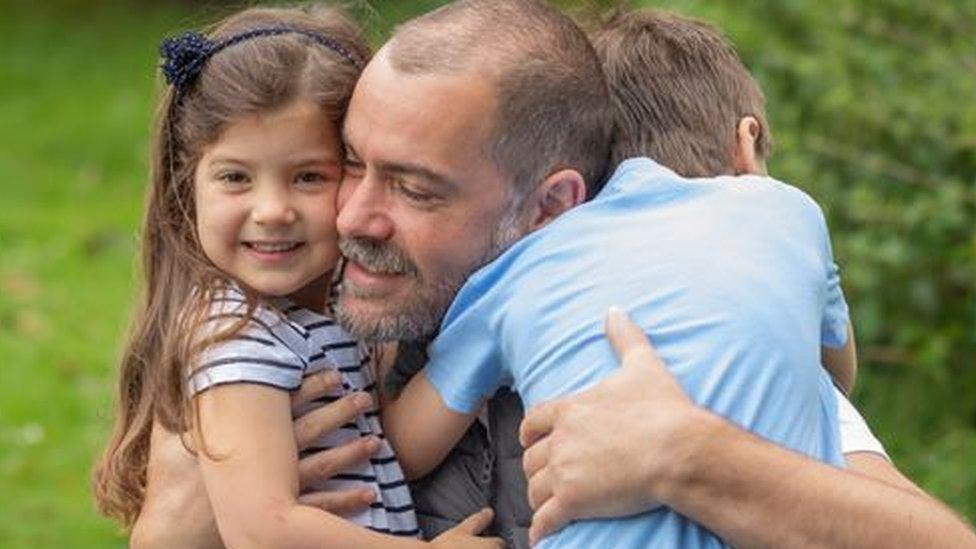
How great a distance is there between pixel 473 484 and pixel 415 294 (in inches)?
14.4

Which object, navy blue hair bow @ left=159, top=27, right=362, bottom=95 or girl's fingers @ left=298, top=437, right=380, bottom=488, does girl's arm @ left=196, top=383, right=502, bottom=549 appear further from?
navy blue hair bow @ left=159, top=27, right=362, bottom=95

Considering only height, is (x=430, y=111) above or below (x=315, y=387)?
above

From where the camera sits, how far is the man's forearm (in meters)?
3.27

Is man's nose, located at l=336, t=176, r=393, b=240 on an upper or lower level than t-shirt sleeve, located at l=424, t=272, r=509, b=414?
upper

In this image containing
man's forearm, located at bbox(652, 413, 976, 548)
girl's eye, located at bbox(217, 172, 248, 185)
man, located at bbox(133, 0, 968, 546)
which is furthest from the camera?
girl's eye, located at bbox(217, 172, 248, 185)

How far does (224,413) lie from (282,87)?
0.50 m

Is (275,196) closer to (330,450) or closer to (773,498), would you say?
(330,450)

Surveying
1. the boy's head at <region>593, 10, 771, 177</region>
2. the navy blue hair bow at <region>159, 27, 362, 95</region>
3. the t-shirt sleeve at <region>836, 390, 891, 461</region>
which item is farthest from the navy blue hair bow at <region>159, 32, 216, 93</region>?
the t-shirt sleeve at <region>836, 390, 891, 461</region>

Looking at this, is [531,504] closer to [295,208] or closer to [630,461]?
[630,461]

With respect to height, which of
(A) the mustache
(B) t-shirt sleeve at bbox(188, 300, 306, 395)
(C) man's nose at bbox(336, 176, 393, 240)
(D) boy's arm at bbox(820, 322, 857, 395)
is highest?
(C) man's nose at bbox(336, 176, 393, 240)

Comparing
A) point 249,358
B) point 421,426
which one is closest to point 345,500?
point 421,426

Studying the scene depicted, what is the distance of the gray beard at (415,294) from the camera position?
355 cm

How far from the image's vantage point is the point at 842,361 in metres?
3.81

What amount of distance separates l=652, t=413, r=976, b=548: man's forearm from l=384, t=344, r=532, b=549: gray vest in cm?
49
